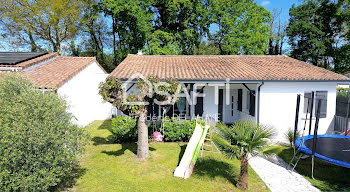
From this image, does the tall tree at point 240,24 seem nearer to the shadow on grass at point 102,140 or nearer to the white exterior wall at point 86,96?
the white exterior wall at point 86,96

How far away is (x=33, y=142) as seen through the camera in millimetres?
4625

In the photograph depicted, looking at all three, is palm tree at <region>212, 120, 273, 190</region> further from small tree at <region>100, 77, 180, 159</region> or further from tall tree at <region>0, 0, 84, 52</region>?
tall tree at <region>0, 0, 84, 52</region>

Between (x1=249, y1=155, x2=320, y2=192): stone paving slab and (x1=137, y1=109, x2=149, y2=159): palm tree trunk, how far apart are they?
174 inches

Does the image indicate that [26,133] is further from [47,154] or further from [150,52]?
[150,52]

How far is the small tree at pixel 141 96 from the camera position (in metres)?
7.52

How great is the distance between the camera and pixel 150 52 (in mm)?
22500

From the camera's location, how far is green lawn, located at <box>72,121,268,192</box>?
6121mm

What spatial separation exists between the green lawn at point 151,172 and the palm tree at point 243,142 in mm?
975

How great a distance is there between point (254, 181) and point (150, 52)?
1868 centimetres

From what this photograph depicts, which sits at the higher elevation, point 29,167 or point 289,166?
point 29,167

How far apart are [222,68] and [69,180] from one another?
33.8 feet

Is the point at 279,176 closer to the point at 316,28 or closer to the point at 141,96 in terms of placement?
the point at 141,96

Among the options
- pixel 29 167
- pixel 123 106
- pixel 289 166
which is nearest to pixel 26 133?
pixel 29 167

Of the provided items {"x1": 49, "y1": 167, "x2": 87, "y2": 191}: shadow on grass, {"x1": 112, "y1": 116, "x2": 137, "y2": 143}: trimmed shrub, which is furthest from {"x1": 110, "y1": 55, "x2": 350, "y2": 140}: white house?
{"x1": 49, "y1": 167, "x2": 87, "y2": 191}: shadow on grass
